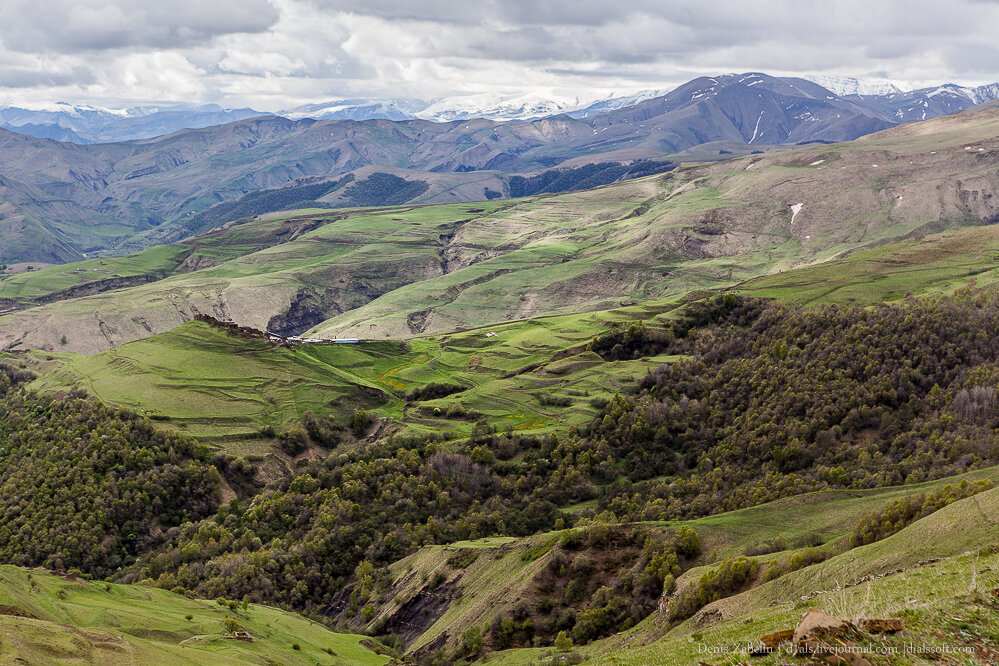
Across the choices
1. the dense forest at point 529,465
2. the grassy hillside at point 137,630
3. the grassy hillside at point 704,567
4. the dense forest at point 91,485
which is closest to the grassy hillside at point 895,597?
the grassy hillside at point 704,567

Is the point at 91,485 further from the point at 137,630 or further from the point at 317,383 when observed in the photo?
the point at 137,630

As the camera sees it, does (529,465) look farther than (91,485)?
Yes

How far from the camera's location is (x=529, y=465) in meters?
129

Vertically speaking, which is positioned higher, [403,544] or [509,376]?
[509,376]

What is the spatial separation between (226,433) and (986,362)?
155881 mm

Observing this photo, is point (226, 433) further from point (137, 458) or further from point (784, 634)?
point (784, 634)

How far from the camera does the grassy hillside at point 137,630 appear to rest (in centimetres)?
3878

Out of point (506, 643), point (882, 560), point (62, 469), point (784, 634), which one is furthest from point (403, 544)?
point (784, 634)

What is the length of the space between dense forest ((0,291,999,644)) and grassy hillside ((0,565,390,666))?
25.3 meters

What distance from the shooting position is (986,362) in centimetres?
13175

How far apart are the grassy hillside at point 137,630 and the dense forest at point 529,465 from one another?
2525cm

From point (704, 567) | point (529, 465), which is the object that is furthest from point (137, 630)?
point (529, 465)

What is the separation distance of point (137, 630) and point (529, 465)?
80271mm

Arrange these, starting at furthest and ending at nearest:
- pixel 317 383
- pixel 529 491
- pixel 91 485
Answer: pixel 317 383 < pixel 91 485 < pixel 529 491
